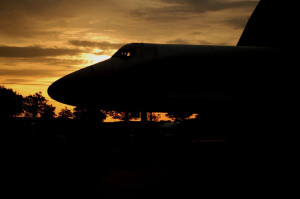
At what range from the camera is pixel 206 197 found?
18.7 feet

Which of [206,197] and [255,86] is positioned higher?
[255,86]

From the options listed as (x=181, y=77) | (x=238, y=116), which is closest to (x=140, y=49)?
(x=181, y=77)

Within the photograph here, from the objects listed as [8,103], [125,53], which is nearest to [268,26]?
[125,53]

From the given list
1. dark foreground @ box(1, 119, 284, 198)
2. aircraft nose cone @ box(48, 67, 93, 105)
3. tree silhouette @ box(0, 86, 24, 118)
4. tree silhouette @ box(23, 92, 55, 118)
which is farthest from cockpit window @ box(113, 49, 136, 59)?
tree silhouette @ box(23, 92, 55, 118)

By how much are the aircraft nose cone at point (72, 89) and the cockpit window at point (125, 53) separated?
1.65 meters

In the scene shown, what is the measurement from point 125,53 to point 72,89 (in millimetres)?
2531

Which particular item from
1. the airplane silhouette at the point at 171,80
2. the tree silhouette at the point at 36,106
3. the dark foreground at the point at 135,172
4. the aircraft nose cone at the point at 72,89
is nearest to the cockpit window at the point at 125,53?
the airplane silhouette at the point at 171,80

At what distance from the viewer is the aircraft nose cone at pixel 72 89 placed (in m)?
8.78

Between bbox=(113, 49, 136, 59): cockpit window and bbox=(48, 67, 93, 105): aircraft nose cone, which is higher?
bbox=(113, 49, 136, 59): cockpit window

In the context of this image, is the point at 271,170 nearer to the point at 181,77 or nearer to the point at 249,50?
the point at 181,77

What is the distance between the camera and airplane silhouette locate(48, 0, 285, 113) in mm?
9078

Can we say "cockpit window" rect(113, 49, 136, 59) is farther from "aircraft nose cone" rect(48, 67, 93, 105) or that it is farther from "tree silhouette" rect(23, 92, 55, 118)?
"tree silhouette" rect(23, 92, 55, 118)

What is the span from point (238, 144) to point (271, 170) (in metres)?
2.07

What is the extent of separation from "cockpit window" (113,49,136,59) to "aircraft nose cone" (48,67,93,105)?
1.65 metres
